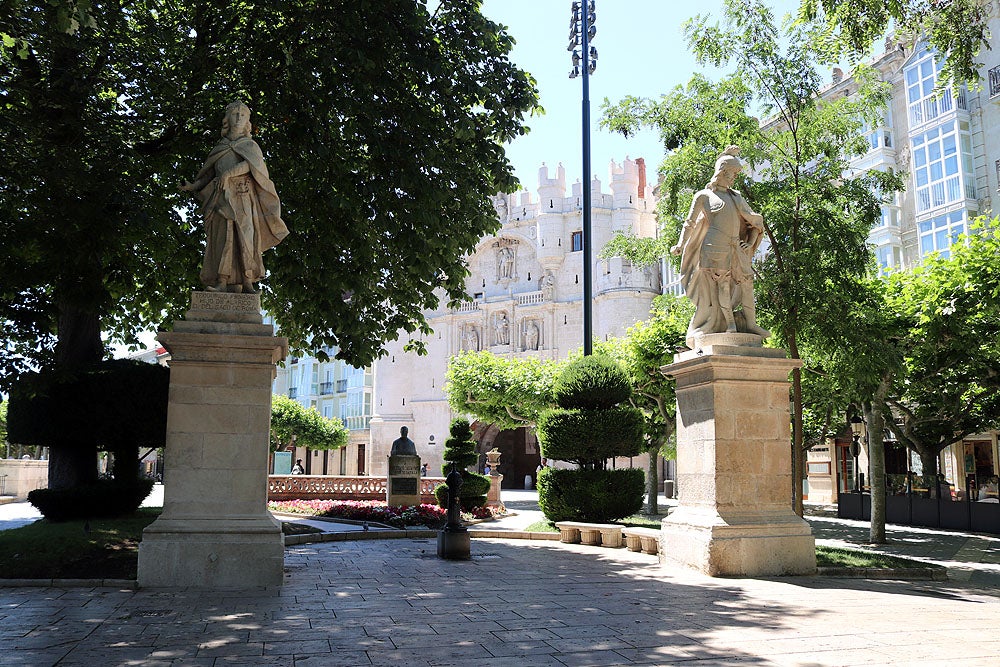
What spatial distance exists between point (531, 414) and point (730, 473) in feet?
66.3

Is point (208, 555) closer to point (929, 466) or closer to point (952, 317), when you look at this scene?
point (952, 317)

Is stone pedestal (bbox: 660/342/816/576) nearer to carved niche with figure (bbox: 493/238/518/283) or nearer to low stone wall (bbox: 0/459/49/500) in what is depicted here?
low stone wall (bbox: 0/459/49/500)

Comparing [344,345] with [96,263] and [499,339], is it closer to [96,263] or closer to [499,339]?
[96,263]

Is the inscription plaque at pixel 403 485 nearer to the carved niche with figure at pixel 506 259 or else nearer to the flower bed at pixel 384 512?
the flower bed at pixel 384 512

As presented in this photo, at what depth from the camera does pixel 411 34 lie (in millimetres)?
11719

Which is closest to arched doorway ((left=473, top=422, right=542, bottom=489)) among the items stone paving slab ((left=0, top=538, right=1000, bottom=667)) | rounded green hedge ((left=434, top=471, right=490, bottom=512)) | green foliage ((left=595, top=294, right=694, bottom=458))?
green foliage ((left=595, top=294, right=694, bottom=458))

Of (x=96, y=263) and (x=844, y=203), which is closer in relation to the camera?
(x=96, y=263)

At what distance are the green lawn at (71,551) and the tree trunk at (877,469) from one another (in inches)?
507

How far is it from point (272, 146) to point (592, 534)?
8.17 m

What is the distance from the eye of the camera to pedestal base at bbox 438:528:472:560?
10.9m

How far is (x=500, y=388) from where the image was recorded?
94.8 ft

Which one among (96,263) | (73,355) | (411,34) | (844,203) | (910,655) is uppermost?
(411,34)

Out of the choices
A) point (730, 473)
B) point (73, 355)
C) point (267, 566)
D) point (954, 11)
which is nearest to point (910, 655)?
point (730, 473)

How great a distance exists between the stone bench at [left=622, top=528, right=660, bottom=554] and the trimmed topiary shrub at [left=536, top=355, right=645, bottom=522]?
11.7 feet
